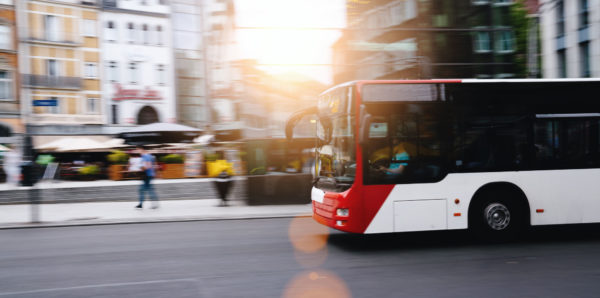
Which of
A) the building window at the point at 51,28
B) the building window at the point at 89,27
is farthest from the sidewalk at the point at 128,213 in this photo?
the building window at the point at 89,27

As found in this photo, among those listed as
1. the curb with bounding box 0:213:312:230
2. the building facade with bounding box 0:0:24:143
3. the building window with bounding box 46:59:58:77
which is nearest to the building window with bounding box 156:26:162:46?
the building window with bounding box 46:59:58:77

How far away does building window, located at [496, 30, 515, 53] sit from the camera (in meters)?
19.0

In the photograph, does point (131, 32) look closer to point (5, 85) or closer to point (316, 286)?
point (5, 85)

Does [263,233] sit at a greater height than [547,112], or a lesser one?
lesser

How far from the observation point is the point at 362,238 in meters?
8.95

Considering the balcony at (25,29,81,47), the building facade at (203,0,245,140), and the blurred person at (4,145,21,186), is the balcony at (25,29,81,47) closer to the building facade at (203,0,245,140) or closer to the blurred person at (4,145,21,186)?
the blurred person at (4,145,21,186)

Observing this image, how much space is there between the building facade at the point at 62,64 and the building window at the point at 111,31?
39.7 inches

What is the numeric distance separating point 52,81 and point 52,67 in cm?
113

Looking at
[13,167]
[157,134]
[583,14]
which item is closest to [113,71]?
[157,134]

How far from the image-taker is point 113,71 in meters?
40.9

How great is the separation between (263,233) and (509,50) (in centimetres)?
1377

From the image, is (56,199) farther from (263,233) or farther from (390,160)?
(390,160)

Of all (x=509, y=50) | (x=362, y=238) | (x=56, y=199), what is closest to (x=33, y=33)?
(x=56, y=199)

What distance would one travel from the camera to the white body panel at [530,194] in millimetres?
7695
